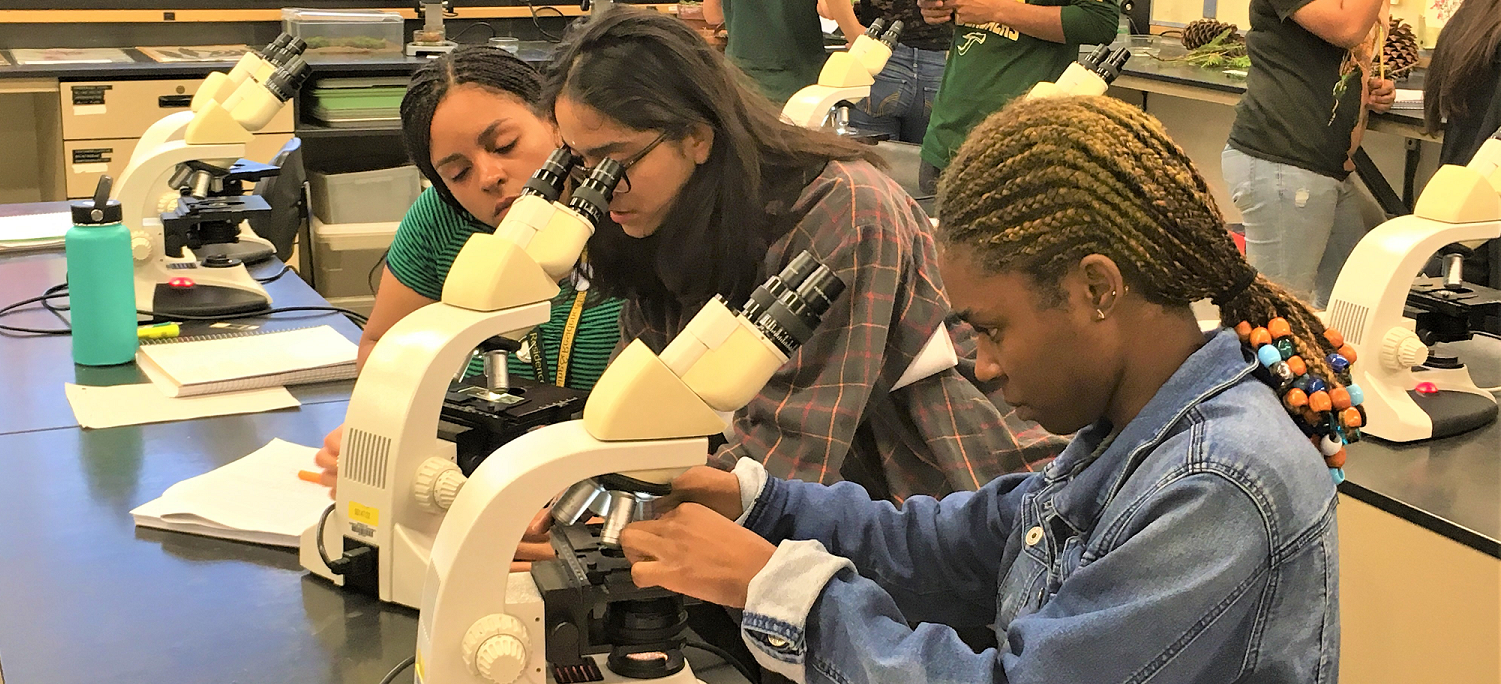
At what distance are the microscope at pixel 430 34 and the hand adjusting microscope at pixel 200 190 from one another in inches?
92.7

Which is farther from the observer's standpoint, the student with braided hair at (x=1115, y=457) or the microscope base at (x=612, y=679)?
the microscope base at (x=612, y=679)

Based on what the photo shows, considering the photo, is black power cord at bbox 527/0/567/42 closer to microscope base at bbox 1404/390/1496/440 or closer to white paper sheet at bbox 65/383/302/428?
white paper sheet at bbox 65/383/302/428

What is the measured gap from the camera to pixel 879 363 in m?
1.48

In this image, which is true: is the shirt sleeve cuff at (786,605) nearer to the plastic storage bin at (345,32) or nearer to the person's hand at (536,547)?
the person's hand at (536,547)

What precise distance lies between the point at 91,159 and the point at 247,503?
313cm

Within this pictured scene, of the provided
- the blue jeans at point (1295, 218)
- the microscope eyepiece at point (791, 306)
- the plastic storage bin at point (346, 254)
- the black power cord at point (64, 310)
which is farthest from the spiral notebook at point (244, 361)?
the plastic storage bin at point (346, 254)

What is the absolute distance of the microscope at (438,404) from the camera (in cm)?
125

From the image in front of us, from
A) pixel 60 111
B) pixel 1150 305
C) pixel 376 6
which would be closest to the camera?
pixel 1150 305

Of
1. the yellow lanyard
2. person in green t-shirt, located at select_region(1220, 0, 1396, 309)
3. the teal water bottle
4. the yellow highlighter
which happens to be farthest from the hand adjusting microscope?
person in green t-shirt, located at select_region(1220, 0, 1396, 309)

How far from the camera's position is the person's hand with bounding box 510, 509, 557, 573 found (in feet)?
3.56

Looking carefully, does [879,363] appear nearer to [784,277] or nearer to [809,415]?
[809,415]

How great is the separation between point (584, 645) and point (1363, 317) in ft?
3.98

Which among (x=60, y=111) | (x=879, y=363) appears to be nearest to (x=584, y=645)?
(x=879, y=363)

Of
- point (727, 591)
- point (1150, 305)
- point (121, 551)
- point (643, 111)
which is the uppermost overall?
point (643, 111)
